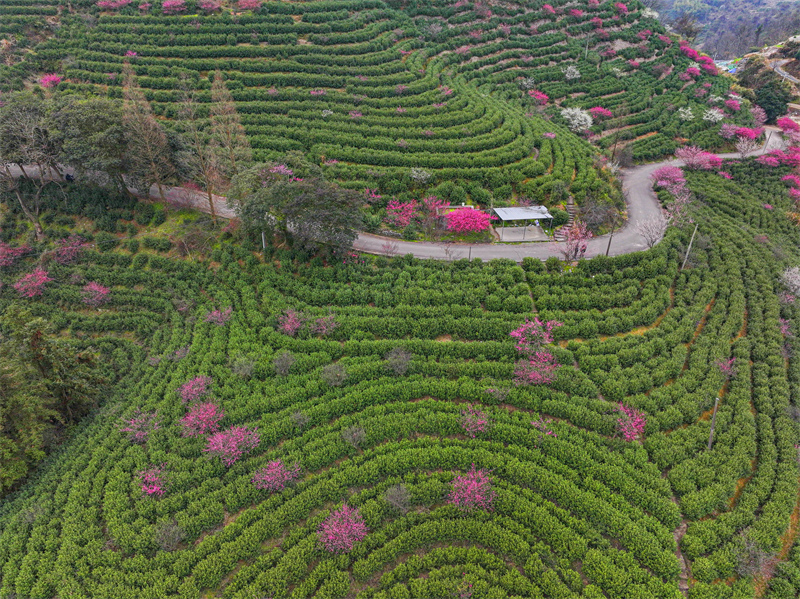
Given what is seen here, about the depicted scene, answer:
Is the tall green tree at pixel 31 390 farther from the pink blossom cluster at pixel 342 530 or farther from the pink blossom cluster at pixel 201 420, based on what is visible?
the pink blossom cluster at pixel 342 530

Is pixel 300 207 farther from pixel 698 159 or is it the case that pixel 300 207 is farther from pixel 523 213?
pixel 698 159

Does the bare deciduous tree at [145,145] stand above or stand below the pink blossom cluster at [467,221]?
above

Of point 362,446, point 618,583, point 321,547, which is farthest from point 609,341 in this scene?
point 321,547

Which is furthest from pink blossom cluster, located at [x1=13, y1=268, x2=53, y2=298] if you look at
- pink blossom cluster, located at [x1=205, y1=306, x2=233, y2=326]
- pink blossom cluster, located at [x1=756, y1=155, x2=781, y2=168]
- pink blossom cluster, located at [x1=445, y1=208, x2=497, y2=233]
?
pink blossom cluster, located at [x1=756, y1=155, x2=781, y2=168]

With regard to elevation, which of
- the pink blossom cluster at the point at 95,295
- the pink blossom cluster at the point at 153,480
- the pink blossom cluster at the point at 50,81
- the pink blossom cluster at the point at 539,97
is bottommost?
the pink blossom cluster at the point at 153,480

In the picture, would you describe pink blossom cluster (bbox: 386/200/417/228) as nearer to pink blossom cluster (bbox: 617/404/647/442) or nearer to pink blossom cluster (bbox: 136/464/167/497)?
pink blossom cluster (bbox: 617/404/647/442)

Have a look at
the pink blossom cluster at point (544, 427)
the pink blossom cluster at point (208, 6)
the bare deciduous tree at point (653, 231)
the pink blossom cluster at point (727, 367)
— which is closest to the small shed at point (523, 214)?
the bare deciduous tree at point (653, 231)

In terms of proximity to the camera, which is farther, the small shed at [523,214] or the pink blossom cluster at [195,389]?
the small shed at [523,214]

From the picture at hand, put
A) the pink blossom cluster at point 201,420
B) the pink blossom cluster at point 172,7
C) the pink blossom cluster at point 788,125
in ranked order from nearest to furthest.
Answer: the pink blossom cluster at point 201,420 < the pink blossom cluster at point 172,7 < the pink blossom cluster at point 788,125
